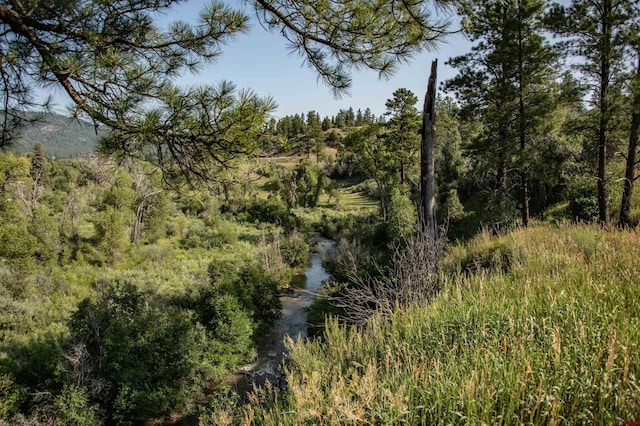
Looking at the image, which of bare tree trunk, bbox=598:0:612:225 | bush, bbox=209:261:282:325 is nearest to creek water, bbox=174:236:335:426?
bush, bbox=209:261:282:325

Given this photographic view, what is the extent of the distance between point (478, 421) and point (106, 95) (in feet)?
11.2

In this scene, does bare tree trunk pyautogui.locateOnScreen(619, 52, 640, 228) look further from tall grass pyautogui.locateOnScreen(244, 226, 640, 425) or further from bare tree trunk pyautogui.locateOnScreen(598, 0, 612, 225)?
tall grass pyautogui.locateOnScreen(244, 226, 640, 425)

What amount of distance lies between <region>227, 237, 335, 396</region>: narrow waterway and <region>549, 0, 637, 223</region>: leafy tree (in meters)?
8.97

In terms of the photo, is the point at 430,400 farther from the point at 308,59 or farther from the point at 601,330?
the point at 308,59

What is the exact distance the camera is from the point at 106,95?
2.73 meters

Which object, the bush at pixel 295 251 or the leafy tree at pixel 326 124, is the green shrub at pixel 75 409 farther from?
the leafy tree at pixel 326 124

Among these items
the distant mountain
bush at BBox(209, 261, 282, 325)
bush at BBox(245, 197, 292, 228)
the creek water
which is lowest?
the creek water

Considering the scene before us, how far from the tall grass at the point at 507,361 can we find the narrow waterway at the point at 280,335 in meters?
4.02

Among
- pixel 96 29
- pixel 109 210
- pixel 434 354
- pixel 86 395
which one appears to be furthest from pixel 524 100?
pixel 109 210

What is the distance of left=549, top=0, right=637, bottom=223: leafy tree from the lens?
8.85 m

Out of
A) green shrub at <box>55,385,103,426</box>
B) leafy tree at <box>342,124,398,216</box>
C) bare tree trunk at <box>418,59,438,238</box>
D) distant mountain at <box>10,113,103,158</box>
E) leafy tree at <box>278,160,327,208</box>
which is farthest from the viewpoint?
leafy tree at <box>278,160,327,208</box>

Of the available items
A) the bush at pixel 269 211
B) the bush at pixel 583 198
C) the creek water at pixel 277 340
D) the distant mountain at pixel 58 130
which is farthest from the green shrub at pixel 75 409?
the bush at pixel 269 211

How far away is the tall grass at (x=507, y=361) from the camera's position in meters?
1.90

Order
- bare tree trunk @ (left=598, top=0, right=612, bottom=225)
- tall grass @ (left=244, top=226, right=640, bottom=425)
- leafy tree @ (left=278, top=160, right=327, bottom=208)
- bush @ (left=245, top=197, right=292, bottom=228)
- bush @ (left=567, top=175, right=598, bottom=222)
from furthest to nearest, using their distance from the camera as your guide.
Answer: leafy tree @ (left=278, top=160, right=327, bottom=208) < bush @ (left=245, top=197, right=292, bottom=228) < bush @ (left=567, top=175, right=598, bottom=222) < bare tree trunk @ (left=598, top=0, right=612, bottom=225) < tall grass @ (left=244, top=226, right=640, bottom=425)
